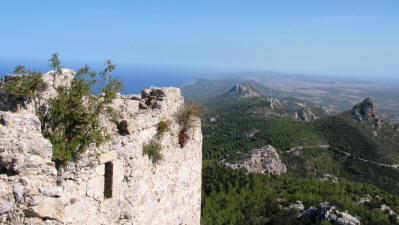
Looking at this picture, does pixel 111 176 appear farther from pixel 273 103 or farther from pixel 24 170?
pixel 273 103

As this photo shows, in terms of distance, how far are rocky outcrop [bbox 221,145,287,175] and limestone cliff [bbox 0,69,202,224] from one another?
32.3 meters

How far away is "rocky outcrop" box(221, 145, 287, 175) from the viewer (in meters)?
40.4

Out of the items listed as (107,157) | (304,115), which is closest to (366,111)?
(304,115)

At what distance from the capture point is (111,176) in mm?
5168

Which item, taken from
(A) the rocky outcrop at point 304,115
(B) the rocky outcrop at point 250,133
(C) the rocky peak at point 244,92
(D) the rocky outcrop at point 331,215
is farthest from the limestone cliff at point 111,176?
(C) the rocky peak at point 244,92

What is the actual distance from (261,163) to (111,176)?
126 ft

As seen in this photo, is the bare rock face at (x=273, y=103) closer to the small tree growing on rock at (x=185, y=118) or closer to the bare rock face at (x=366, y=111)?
the bare rock face at (x=366, y=111)

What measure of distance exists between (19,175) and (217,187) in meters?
29.5

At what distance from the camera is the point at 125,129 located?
5.50 m

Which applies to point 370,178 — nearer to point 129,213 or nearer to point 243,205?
point 243,205

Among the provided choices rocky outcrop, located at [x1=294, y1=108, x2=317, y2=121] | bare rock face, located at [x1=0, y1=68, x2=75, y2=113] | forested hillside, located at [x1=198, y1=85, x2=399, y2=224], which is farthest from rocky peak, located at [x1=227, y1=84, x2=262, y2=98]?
bare rock face, located at [x1=0, y1=68, x2=75, y2=113]

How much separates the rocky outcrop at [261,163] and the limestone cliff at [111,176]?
32.3 meters

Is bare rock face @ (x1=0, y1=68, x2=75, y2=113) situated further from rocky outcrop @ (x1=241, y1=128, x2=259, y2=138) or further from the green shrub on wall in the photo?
rocky outcrop @ (x1=241, y1=128, x2=259, y2=138)

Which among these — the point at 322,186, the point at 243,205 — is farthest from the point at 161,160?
the point at 322,186
